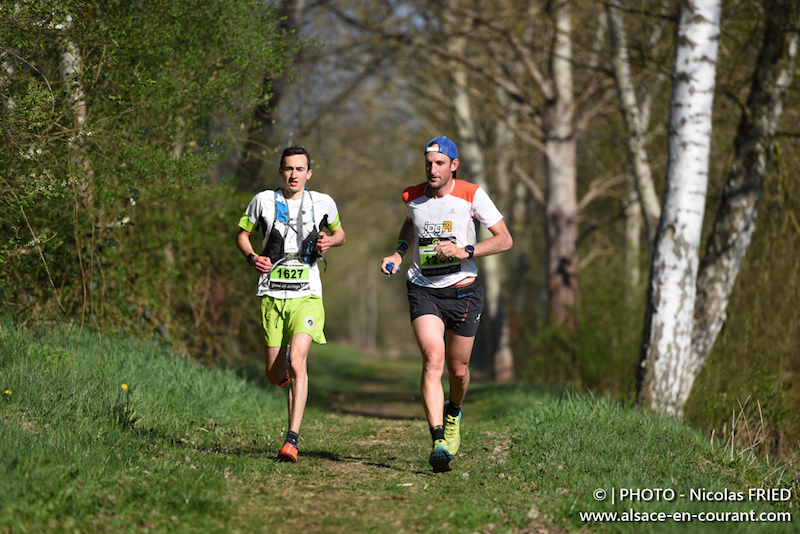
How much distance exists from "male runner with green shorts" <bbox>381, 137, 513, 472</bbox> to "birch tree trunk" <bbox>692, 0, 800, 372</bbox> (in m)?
4.09

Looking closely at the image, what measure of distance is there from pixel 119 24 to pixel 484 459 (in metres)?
4.57

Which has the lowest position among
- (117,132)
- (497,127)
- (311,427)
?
(311,427)

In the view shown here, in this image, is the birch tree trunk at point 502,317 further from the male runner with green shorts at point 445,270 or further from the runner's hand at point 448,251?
the runner's hand at point 448,251

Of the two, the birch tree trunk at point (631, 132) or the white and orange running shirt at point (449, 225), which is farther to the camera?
the birch tree trunk at point (631, 132)

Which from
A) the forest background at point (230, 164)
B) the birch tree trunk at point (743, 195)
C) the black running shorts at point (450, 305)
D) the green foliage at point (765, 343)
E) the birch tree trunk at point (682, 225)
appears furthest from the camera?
the birch tree trunk at point (743, 195)

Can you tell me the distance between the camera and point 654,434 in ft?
18.7

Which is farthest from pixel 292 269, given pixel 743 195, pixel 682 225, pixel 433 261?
pixel 743 195

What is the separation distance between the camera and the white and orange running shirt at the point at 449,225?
516cm

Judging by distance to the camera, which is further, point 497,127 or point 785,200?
point 497,127

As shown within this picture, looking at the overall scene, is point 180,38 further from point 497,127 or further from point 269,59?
point 497,127

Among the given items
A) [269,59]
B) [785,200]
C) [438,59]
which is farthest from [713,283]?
[438,59]

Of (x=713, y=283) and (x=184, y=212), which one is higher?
(x=184, y=212)

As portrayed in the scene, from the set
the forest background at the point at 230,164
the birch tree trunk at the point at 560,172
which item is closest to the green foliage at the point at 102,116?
the forest background at the point at 230,164

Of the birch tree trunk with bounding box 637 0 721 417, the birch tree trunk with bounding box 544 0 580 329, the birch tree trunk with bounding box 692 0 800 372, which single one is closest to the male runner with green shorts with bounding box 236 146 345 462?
the birch tree trunk with bounding box 637 0 721 417
